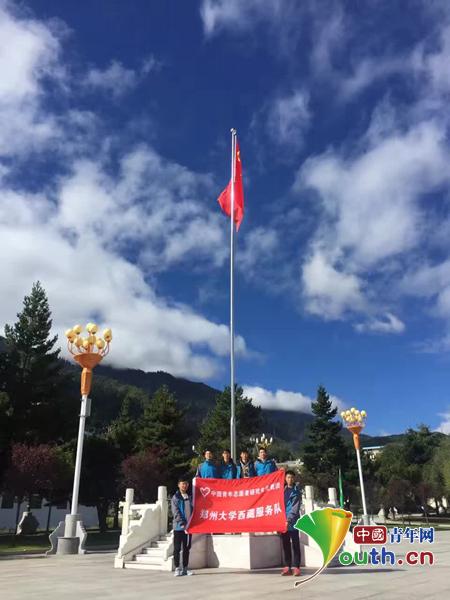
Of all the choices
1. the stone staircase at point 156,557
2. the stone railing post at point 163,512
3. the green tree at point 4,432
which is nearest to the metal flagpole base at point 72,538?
the stone railing post at point 163,512

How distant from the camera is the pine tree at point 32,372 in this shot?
35.3 meters

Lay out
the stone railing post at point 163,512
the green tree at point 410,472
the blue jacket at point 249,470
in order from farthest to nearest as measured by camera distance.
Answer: the green tree at point 410,472 < the stone railing post at point 163,512 < the blue jacket at point 249,470

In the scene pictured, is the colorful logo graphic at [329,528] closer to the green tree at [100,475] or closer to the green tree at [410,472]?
the green tree at [100,475]

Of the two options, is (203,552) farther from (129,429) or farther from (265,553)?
→ (129,429)

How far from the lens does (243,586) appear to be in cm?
804

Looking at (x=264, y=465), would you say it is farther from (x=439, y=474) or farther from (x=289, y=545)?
(x=439, y=474)

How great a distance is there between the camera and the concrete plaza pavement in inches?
282

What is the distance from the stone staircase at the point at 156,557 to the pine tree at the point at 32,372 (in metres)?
24.4

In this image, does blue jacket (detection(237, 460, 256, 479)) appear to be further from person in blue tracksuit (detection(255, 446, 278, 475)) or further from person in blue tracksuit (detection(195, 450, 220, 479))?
person in blue tracksuit (detection(195, 450, 220, 479))

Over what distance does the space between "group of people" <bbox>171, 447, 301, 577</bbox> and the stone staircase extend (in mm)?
429

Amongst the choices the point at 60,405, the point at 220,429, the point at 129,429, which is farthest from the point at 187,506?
the point at 220,429

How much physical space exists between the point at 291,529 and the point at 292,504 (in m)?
0.46

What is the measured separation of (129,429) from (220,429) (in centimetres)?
1278

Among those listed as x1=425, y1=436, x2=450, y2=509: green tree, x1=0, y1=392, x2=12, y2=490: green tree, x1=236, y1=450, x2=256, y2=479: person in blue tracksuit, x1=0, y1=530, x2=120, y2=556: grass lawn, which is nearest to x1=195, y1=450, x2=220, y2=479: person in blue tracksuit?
x1=236, y1=450, x2=256, y2=479: person in blue tracksuit
